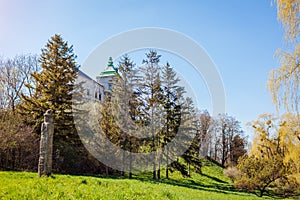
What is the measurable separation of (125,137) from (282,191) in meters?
14.1

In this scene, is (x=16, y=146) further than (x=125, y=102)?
No

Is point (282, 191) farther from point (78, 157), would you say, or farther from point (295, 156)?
point (78, 157)

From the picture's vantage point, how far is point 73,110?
19234 millimetres

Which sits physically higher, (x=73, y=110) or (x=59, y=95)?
(x=59, y=95)

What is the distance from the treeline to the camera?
1706 centimetres

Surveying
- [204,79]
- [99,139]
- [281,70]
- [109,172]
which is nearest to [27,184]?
[281,70]

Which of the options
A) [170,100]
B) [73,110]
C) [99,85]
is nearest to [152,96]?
[170,100]

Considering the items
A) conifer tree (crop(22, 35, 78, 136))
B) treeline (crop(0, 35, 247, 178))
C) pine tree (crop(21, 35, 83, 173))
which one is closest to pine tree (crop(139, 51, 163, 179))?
treeline (crop(0, 35, 247, 178))

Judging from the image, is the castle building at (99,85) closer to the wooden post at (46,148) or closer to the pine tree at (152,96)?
the pine tree at (152,96)

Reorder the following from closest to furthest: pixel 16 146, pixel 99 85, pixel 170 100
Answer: pixel 16 146 → pixel 170 100 → pixel 99 85

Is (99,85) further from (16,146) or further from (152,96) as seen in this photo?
(16,146)

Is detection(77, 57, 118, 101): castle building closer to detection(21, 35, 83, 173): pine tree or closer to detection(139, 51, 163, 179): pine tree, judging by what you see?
detection(139, 51, 163, 179): pine tree

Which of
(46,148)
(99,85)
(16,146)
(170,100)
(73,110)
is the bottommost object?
(16,146)

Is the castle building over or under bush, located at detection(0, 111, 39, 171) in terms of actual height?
over
